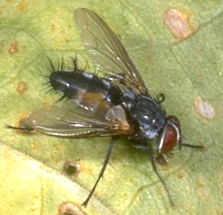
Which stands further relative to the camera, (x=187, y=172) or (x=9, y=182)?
(x=187, y=172)

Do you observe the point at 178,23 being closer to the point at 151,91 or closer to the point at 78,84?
the point at 151,91

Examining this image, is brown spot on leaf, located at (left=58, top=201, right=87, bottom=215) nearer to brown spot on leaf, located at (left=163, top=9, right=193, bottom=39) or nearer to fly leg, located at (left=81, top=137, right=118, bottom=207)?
fly leg, located at (left=81, top=137, right=118, bottom=207)

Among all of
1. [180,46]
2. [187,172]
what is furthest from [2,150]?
[180,46]

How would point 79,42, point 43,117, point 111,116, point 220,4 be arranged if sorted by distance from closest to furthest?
point 43,117, point 111,116, point 79,42, point 220,4

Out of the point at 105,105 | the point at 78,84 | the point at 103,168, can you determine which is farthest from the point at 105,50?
the point at 103,168

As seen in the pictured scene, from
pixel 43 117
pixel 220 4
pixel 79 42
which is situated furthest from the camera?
pixel 220 4

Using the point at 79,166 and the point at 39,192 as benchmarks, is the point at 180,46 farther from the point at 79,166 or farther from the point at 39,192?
the point at 39,192

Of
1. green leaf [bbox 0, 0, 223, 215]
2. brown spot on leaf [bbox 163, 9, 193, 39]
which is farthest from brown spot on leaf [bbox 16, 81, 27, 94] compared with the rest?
brown spot on leaf [bbox 163, 9, 193, 39]
